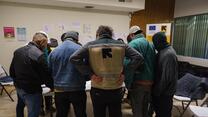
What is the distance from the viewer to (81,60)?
6.87 ft

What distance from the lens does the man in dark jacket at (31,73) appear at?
2238 mm

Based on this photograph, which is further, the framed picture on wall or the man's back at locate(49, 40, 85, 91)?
the framed picture on wall

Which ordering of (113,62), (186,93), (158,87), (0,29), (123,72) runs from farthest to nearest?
(0,29) < (186,93) < (158,87) < (123,72) < (113,62)

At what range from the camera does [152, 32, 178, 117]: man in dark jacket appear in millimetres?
2340

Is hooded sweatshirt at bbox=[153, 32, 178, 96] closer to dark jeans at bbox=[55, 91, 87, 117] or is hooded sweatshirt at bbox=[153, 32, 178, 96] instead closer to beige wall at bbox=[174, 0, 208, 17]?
dark jeans at bbox=[55, 91, 87, 117]

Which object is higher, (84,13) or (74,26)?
(84,13)

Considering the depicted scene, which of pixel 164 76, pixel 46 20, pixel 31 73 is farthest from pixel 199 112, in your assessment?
pixel 46 20

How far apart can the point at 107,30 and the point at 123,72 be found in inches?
20.6

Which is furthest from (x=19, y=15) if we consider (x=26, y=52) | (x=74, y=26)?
(x=26, y=52)

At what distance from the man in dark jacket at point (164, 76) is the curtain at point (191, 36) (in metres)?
3.83

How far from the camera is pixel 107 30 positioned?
2105 mm

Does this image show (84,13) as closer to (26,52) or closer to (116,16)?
(116,16)

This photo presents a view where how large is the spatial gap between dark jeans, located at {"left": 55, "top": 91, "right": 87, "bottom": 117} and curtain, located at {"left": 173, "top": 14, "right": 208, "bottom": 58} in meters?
4.65

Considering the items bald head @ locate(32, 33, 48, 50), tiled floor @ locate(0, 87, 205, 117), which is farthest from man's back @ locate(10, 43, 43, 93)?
tiled floor @ locate(0, 87, 205, 117)
